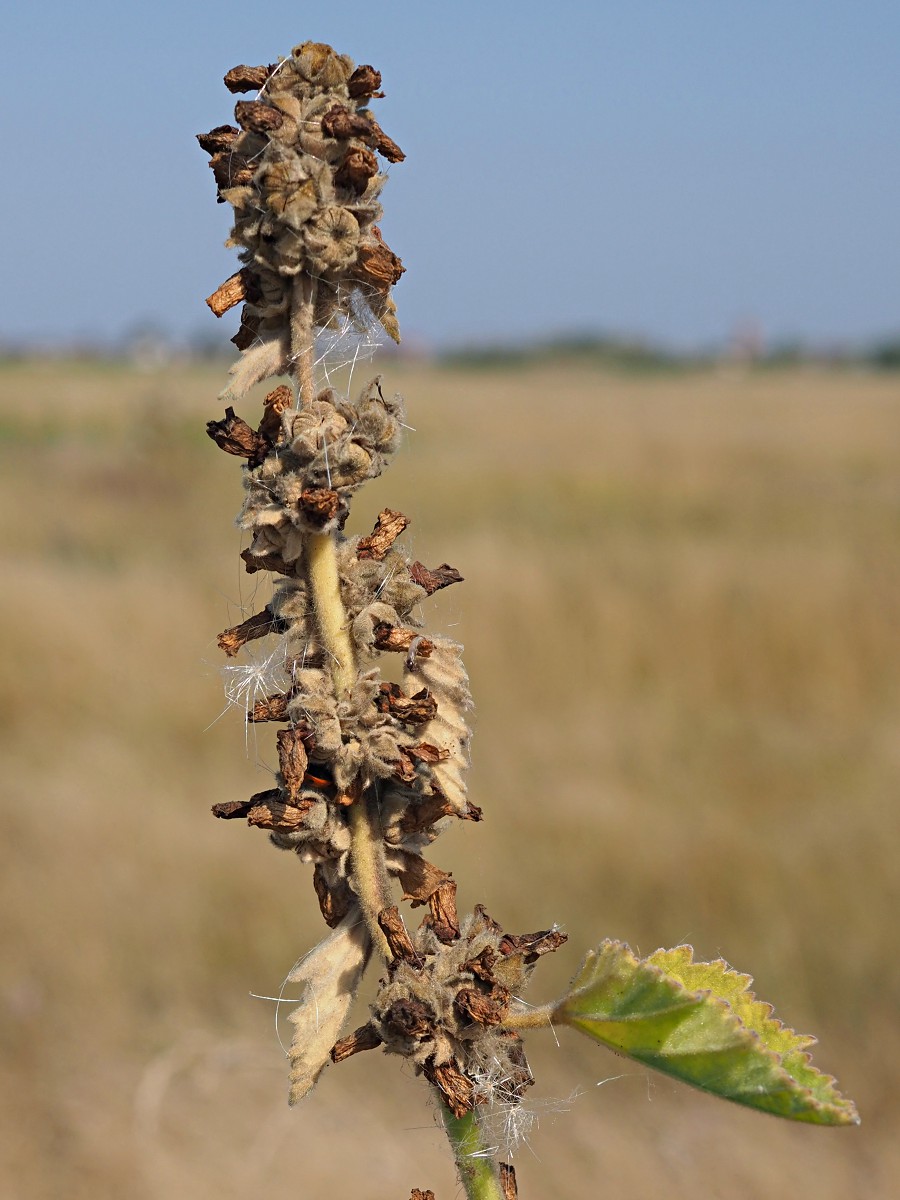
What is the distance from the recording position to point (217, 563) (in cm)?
1207

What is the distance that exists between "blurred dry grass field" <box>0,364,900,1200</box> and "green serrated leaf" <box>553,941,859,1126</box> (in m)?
0.33

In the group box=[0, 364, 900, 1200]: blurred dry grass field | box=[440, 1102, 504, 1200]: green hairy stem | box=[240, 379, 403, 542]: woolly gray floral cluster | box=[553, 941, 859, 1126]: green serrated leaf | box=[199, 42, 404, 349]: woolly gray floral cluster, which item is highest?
A: box=[0, 364, 900, 1200]: blurred dry grass field

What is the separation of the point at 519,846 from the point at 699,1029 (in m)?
6.35

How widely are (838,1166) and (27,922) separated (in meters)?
4.06

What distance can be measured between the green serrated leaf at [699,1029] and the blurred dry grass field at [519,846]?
1.08 feet

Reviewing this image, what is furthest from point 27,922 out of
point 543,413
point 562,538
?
point 543,413

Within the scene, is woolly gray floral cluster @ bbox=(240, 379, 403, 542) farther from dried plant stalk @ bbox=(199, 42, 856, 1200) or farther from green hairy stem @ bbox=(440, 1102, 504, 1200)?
green hairy stem @ bbox=(440, 1102, 504, 1200)

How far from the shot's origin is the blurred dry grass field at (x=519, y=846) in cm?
455

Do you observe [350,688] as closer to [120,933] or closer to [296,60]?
[296,60]

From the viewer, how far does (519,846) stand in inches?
274

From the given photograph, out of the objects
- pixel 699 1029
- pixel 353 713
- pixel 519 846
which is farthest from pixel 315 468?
pixel 519 846

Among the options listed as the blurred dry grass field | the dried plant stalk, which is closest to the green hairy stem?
the dried plant stalk

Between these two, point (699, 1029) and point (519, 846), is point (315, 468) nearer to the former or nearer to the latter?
point (699, 1029)

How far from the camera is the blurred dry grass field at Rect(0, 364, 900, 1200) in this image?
14.9 feet
